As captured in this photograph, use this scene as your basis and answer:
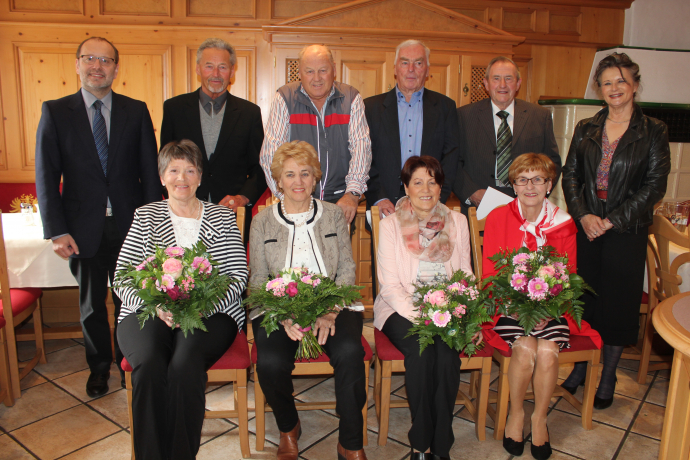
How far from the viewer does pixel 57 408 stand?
2.51 meters

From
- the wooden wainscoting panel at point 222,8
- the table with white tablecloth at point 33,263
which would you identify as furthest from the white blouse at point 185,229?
the wooden wainscoting panel at point 222,8

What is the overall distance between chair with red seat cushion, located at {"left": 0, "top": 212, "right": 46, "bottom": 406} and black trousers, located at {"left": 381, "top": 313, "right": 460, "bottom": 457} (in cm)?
202

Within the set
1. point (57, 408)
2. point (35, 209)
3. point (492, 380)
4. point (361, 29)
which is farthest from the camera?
point (361, 29)

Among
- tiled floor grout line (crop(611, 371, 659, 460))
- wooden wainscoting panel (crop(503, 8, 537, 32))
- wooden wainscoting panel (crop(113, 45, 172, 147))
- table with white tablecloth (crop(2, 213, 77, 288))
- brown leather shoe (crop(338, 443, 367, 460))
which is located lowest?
tiled floor grout line (crop(611, 371, 659, 460))

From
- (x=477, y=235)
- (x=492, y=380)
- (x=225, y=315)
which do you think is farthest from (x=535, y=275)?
(x=225, y=315)

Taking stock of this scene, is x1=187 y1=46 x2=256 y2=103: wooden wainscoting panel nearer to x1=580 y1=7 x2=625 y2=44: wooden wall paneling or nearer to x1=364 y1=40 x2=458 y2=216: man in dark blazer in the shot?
x1=364 y1=40 x2=458 y2=216: man in dark blazer

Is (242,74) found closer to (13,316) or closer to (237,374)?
(13,316)

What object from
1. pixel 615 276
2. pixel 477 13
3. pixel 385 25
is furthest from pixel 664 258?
pixel 477 13

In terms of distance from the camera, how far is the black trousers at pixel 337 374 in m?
1.99

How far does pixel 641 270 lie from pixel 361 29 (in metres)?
3.04

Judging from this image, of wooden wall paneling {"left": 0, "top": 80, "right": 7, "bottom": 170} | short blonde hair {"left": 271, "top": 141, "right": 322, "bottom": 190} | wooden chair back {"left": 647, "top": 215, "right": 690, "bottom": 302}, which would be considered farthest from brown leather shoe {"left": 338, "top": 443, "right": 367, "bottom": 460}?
wooden wall paneling {"left": 0, "top": 80, "right": 7, "bottom": 170}

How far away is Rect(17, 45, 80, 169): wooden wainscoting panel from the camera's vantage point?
4543 mm

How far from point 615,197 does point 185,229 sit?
214 centimetres

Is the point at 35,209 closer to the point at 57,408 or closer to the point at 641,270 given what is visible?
the point at 57,408
